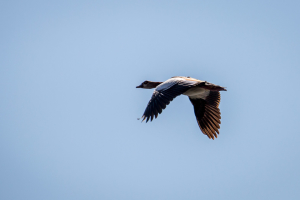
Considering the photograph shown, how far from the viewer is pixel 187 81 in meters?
14.4

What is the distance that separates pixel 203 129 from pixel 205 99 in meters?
1.34

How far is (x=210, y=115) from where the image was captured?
55.6ft

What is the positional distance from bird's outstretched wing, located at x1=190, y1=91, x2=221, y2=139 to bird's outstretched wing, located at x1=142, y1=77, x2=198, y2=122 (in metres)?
2.90

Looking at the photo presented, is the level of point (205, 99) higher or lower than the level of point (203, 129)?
higher

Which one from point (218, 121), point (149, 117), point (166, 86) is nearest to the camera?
point (149, 117)

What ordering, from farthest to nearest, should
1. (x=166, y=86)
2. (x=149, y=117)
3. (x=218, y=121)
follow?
(x=218, y=121) → (x=166, y=86) → (x=149, y=117)

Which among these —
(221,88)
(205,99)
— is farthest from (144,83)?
(221,88)

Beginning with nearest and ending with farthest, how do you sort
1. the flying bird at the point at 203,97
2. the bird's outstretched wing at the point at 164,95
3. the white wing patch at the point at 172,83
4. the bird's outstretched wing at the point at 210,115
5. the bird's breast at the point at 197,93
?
1. the bird's outstretched wing at the point at 164,95
2. the white wing patch at the point at 172,83
3. the flying bird at the point at 203,97
4. the bird's breast at the point at 197,93
5. the bird's outstretched wing at the point at 210,115

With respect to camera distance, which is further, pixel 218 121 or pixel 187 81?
pixel 218 121

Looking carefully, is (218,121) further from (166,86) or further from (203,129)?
(166,86)

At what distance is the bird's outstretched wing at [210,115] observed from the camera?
55.2ft

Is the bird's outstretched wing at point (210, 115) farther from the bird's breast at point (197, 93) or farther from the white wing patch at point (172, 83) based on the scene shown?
the white wing patch at point (172, 83)

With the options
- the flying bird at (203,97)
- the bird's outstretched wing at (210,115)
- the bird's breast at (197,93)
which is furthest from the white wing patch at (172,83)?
the bird's outstretched wing at (210,115)

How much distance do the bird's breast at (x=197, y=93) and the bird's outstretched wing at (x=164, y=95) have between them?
1254 mm
